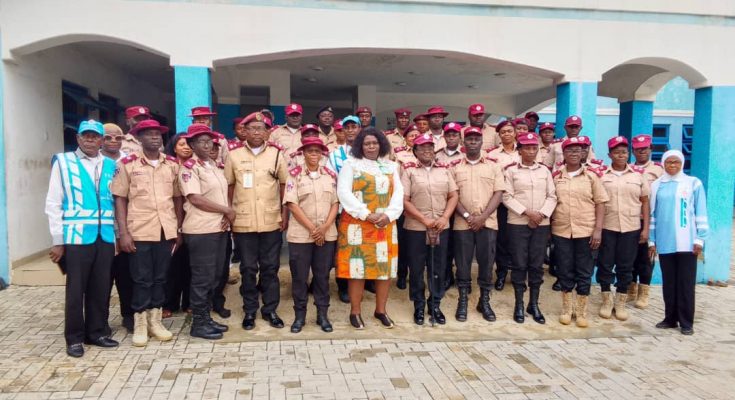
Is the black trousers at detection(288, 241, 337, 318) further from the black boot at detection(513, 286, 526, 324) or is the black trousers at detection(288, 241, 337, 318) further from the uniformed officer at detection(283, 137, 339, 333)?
the black boot at detection(513, 286, 526, 324)

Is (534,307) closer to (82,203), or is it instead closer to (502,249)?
(502,249)

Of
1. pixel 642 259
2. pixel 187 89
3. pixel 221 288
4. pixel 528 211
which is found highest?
pixel 187 89

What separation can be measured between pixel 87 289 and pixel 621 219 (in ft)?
15.7

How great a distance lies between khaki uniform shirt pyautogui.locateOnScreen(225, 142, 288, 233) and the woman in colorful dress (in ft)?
Result: 1.95

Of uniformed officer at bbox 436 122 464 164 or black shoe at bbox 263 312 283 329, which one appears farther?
uniformed officer at bbox 436 122 464 164

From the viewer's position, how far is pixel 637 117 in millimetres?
9453

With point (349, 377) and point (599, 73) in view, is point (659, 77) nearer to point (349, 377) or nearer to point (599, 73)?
point (599, 73)

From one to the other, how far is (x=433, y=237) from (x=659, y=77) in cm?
644

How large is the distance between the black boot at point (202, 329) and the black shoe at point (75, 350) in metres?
0.83

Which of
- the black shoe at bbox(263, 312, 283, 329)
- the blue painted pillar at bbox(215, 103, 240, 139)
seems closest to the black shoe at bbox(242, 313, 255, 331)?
the black shoe at bbox(263, 312, 283, 329)

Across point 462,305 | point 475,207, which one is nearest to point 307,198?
point 475,207

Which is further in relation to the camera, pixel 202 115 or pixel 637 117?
pixel 637 117

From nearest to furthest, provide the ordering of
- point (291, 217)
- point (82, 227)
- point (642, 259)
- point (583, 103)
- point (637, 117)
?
point (82, 227), point (291, 217), point (642, 259), point (583, 103), point (637, 117)

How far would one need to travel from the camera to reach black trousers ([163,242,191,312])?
Result: 4867 mm
